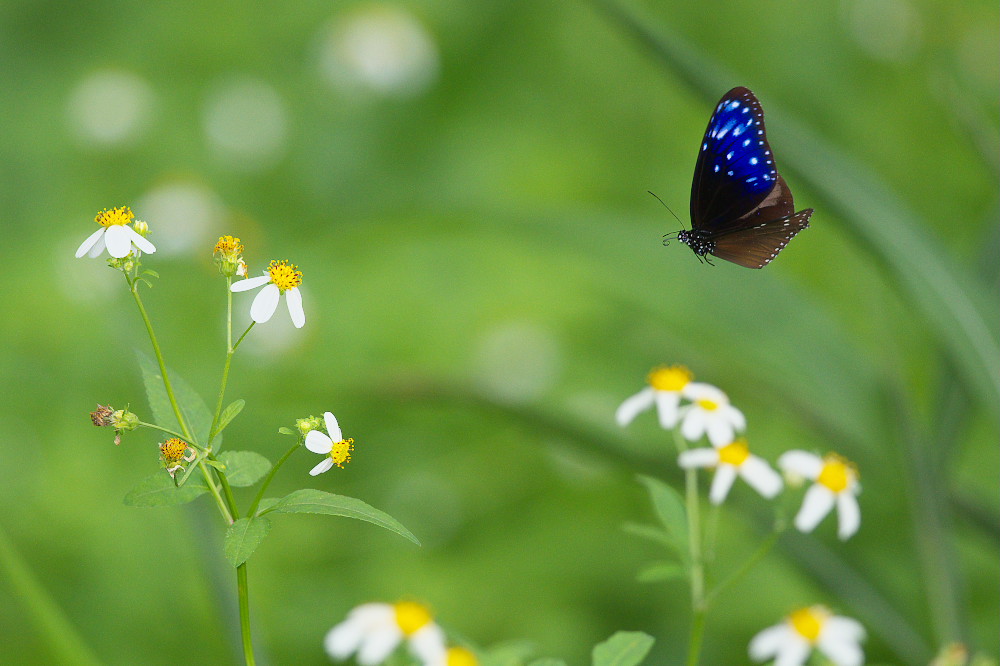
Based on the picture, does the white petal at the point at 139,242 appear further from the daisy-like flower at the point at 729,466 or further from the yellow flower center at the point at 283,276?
the daisy-like flower at the point at 729,466

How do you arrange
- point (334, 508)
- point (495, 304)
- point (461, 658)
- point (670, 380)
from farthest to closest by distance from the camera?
1. point (495, 304)
2. point (670, 380)
3. point (461, 658)
4. point (334, 508)

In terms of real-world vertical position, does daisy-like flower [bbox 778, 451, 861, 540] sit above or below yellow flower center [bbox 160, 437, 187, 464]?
above

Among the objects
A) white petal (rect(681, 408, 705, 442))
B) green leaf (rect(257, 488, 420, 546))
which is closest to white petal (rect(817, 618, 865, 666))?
white petal (rect(681, 408, 705, 442))

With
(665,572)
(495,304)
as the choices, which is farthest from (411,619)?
(495,304)

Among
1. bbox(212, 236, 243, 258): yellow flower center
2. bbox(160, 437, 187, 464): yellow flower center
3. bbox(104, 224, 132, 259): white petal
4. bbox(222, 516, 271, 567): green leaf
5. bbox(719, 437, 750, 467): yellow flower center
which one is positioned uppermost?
bbox(212, 236, 243, 258): yellow flower center

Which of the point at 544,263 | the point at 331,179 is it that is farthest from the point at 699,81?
the point at 331,179

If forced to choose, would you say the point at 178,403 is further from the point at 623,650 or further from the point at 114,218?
the point at 623,650

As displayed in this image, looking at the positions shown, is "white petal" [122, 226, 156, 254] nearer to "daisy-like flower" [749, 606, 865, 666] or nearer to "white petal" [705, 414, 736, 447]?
"white petal" [705, 414, 736, 447]

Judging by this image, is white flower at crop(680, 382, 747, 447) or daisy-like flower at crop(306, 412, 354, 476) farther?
white flower at crop(680, 382, 747, 447)
